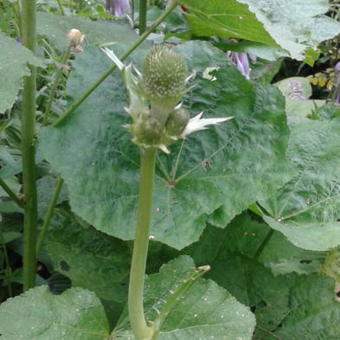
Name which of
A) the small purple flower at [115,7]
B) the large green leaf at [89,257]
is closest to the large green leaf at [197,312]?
the large green leaf at [89,257]

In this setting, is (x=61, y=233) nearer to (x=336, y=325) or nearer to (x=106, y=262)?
(x=106, y=262)

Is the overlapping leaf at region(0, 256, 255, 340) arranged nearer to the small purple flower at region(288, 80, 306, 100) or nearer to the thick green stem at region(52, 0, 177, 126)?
the thick green stem at region(52, 0, 177, 126)

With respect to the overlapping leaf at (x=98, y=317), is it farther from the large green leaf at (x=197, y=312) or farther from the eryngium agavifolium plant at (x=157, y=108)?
the eryngium agavifolium plant at (x=157, y=108)

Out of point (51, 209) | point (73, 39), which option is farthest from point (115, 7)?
point (51, 209)

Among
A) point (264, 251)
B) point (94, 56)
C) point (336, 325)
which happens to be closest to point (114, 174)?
point (94, 56)

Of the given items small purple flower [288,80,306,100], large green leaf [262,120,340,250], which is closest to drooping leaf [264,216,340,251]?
large green leaf [262,120,340,250]

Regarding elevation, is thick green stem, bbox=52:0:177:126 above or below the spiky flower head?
below
